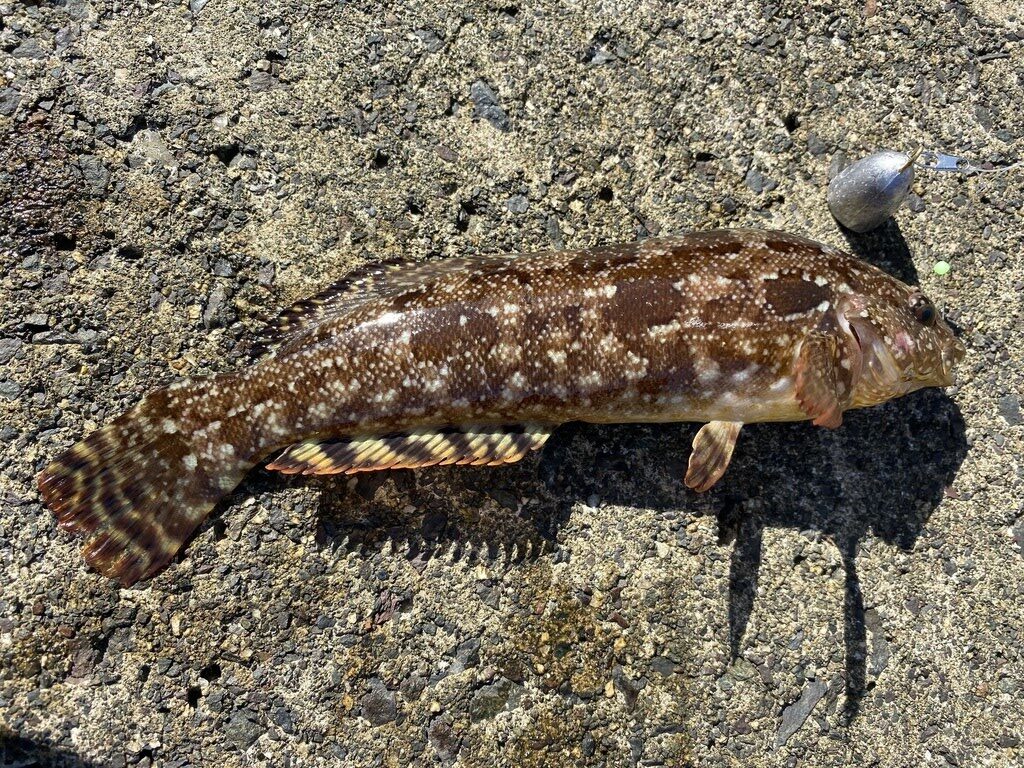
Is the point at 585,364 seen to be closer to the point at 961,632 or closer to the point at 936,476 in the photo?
the point at 936,476

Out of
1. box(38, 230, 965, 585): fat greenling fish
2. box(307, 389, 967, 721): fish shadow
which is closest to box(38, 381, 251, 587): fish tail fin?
box(38, 230, 965, 585): fat greenling fish

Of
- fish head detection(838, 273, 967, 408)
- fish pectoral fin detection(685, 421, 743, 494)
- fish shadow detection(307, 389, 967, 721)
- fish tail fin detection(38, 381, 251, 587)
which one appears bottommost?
fish shadow detection(307, 389, 967, 721)

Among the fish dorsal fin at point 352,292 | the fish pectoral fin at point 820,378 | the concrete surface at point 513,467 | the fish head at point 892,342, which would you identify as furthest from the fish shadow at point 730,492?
the fish dorsal fin at point 352,292

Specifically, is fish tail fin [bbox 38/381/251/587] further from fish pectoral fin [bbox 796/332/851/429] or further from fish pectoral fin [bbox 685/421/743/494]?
fish pectoral fin [bbox 796/332/851/429]

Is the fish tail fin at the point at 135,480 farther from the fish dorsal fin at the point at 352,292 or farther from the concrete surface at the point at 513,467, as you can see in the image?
the fish dorsal fin at the point at 352,292

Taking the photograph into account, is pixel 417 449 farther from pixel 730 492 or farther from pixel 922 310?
pixel 922 310
